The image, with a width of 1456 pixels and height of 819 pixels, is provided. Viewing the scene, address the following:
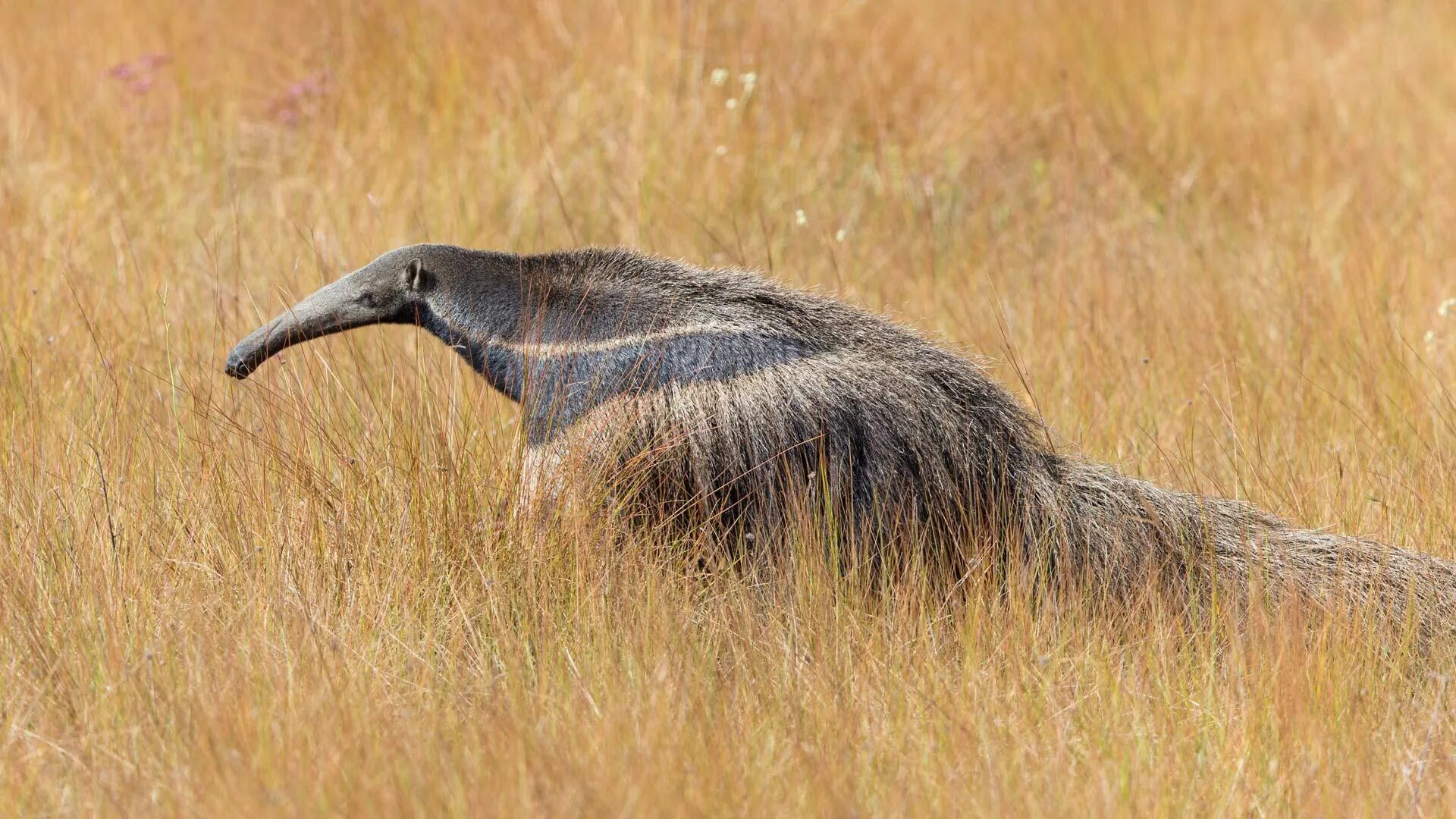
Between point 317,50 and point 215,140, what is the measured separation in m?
0.86

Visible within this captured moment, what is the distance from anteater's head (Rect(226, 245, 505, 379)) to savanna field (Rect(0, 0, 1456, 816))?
5.5 inches

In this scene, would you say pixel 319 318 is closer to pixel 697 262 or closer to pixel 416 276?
pixel 416 276

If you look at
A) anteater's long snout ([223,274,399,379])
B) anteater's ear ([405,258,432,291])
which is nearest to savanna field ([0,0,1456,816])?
anteater's long snout ([223,274,399,379])

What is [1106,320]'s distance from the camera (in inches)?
251

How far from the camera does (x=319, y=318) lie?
4.75 metres

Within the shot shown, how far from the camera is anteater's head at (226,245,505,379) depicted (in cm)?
471

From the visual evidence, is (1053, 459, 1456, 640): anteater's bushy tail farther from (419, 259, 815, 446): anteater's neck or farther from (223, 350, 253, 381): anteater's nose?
(223, 350, 253, 381): anteater's nose

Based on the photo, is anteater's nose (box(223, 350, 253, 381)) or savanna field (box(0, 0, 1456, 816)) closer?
savanna field (box(0, 0, 1456, 816))

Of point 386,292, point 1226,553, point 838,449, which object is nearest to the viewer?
point 838,449

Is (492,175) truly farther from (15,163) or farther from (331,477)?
(331,477)

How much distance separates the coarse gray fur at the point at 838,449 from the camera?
4.25 m

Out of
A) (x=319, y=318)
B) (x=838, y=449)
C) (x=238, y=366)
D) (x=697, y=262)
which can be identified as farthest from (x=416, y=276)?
(x=697, y=262)

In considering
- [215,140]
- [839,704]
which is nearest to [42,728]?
[839,704]

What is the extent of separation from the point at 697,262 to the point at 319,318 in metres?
2.52
